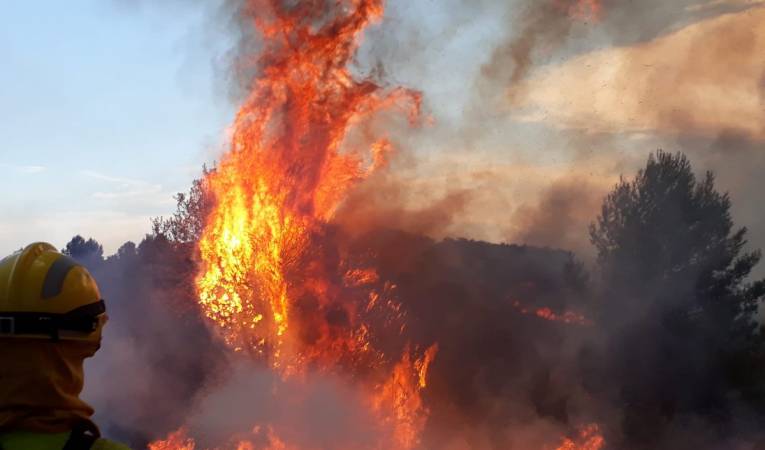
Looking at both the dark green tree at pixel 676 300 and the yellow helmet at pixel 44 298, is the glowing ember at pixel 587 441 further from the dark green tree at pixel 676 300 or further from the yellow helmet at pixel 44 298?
the yellow helmet at pixel 44 298

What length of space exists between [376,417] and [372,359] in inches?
80.4

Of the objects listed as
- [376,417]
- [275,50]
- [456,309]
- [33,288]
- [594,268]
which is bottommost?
[376,417]

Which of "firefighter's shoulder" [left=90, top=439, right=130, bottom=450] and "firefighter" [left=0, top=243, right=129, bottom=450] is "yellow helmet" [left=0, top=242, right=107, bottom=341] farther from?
"firefighter's shoulder" [left=90, top=439, right=130, bottom=450]

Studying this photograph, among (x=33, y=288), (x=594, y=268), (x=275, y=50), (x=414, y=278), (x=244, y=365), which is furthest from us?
(x=594, y=268)

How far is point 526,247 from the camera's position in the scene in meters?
27.7

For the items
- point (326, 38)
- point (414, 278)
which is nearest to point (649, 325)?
point (414, 278)

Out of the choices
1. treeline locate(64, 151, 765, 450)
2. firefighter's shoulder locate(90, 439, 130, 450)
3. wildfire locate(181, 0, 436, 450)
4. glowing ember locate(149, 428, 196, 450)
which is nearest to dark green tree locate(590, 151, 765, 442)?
treeline locate(64, 151, 765, 450)

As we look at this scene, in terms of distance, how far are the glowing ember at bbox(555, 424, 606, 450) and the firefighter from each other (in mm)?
18718

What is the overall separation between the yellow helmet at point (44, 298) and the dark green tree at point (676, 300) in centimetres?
2250

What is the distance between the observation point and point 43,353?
2.38 m

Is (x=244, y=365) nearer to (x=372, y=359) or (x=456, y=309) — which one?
(x=372, y=359)

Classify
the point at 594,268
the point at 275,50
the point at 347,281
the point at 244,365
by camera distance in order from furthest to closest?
the point at 594,268
the point at 347,281
the point at 244,365
the point at 275,50

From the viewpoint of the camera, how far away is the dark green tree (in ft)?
79.4

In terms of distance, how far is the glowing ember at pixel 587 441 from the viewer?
1992 cm
